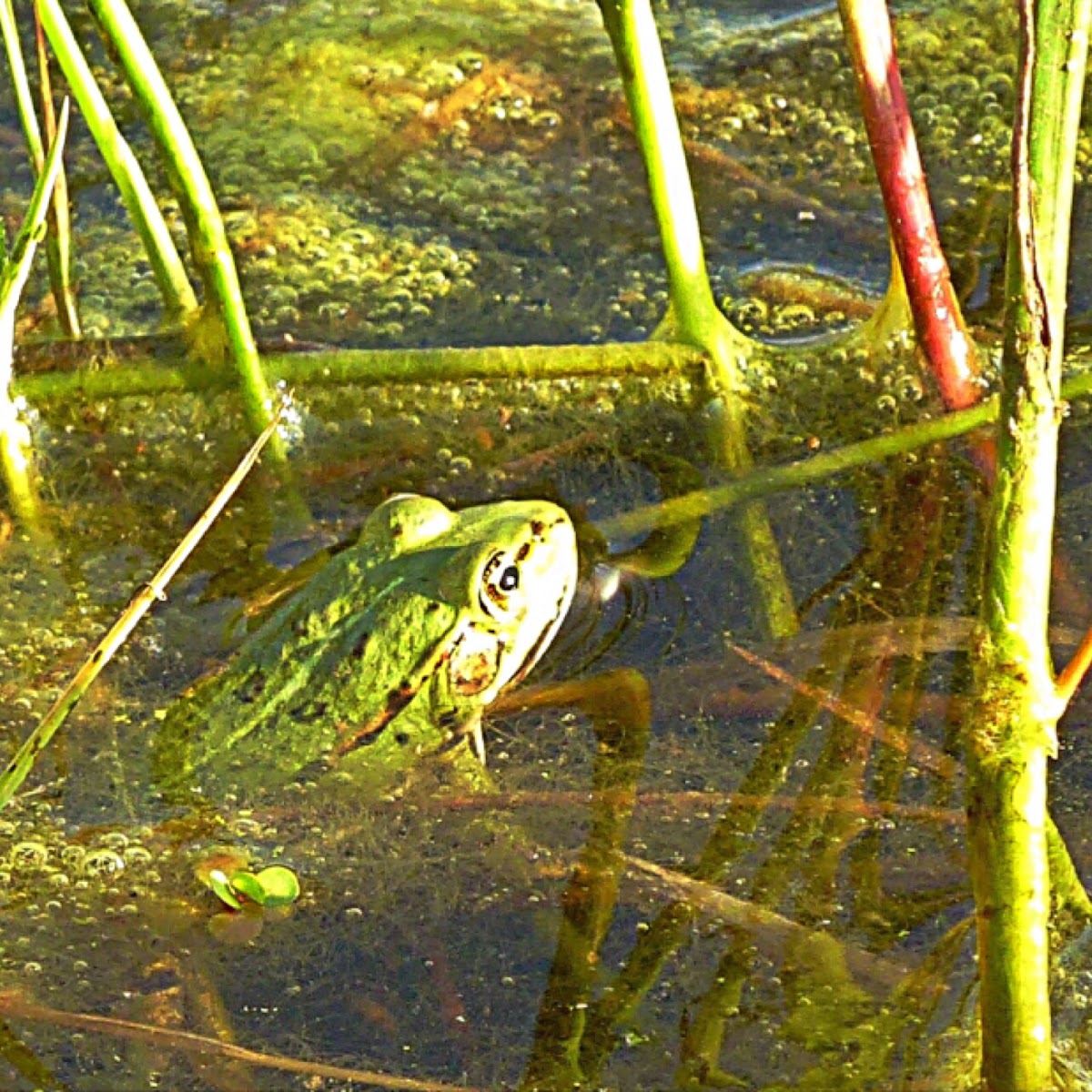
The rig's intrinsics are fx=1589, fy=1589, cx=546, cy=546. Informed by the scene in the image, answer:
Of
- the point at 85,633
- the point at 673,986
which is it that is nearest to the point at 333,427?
the point at 85,633

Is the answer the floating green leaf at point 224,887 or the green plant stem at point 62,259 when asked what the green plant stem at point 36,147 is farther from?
the floating green leaf at point 224,887

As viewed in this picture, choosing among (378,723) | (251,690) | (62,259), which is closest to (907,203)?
(378,723)

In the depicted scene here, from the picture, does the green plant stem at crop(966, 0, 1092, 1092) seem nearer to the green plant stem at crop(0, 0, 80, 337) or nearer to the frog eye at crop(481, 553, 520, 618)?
the frog eye at crop(481, 553, 520, 618)

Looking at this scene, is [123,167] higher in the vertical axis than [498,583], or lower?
higher

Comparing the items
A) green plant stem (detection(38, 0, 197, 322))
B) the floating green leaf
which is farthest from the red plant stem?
the floating green leaf

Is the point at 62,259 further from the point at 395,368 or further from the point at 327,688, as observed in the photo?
the point at 327,688

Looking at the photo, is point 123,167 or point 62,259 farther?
point 62,259

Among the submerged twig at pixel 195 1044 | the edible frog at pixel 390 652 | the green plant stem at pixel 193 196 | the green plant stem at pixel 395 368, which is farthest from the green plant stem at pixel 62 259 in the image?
the submerged twig at pixel 195 1044
